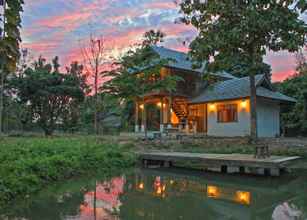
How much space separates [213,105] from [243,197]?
555 inches

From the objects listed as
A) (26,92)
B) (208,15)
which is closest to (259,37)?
(208,15)

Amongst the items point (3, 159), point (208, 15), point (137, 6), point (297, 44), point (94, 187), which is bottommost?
point (94, 187)

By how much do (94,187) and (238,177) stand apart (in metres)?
4.94

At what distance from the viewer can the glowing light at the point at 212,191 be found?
8852 mm

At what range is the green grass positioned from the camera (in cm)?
832

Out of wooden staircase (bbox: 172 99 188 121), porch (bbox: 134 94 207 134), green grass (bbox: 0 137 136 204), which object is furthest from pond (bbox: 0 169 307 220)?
wooden staircase (bbox: 172 99 188 121)

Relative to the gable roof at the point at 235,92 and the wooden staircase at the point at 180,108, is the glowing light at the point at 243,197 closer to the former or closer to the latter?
the gable roof at the point at 235,92

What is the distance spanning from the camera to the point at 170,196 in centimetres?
873

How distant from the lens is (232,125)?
70.1ft

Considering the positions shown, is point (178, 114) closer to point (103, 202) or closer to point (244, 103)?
point (244, 103)

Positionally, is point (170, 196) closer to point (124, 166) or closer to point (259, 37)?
point (124, 166)

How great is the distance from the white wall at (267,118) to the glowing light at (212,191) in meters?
12.4

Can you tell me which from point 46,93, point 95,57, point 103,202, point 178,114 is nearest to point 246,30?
point 178,114

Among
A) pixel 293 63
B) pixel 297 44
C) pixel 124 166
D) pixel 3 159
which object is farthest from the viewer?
pixel 293 63
